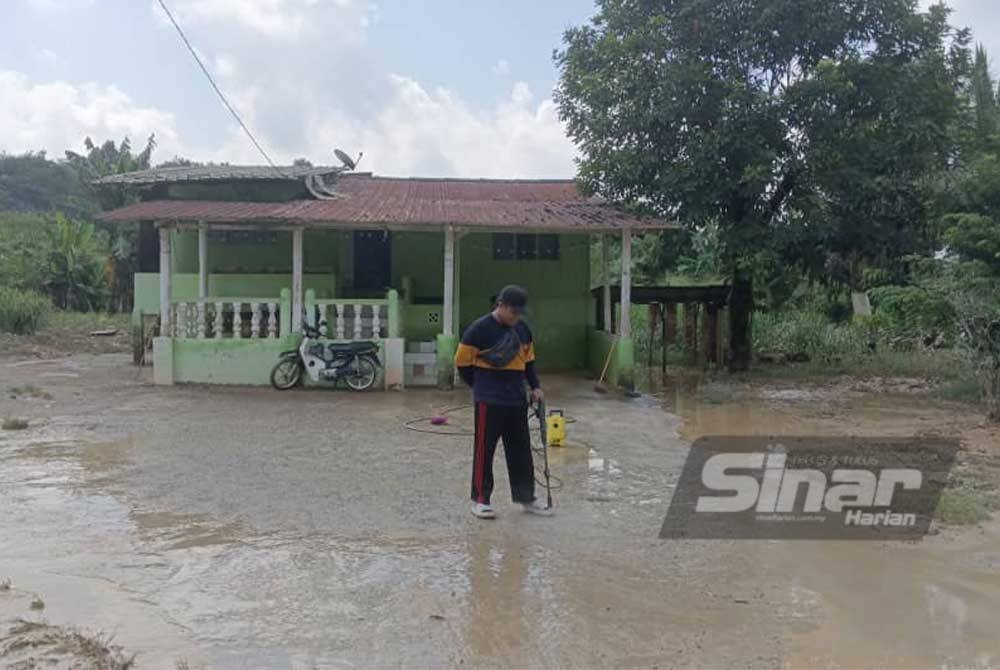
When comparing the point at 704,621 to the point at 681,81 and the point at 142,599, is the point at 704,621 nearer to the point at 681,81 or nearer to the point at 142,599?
the point at 142,599

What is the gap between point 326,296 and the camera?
1498cm

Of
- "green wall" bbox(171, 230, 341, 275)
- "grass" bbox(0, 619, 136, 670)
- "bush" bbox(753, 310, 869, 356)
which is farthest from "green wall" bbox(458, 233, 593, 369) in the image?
"grass" bbox(0, 619, 136, 670)

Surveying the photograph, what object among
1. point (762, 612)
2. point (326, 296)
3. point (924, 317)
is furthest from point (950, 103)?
point (762, 612)

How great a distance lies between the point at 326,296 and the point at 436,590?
1098 centimetres

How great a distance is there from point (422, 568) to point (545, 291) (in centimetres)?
1177

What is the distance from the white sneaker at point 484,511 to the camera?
586 centimetres

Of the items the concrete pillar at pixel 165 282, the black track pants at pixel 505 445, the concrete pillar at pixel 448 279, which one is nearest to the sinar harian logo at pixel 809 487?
the black track pants at pixel 505 445

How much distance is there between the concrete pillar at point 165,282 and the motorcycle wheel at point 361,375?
2808 mm

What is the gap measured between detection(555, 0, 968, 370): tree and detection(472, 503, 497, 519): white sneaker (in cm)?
857

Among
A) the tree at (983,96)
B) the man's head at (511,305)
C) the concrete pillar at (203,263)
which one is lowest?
the man's head at (511,305)

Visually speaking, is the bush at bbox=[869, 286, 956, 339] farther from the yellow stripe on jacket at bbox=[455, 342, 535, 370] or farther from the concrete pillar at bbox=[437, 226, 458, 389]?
the yellow stripe on jacket at bbox=[455, 342, 535, 370]

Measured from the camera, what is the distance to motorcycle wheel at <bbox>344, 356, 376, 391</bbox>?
12625 millimetres

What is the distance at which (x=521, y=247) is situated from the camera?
16344mm

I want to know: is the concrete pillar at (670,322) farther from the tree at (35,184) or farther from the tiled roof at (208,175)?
the tree at (35,184)
